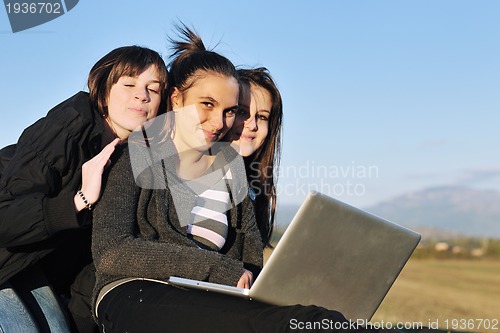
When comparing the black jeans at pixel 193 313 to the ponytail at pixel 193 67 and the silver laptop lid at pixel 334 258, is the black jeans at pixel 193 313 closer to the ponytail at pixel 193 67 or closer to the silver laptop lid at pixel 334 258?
the silver laptop lid at pixel 334 258

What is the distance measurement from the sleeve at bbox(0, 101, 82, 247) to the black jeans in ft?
1.30

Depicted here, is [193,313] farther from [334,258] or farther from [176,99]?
[176,99]

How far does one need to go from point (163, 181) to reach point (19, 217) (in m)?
0.69

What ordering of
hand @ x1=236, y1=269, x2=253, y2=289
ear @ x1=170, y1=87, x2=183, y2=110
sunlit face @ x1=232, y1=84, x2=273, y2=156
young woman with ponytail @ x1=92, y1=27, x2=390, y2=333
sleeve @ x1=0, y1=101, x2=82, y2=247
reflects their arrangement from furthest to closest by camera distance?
sunlit face @ x1=232, y1=84, x2=273, y2=156, ear @ x1=170, y1=87, x2=183, y2=110, hand @ x1=236, y1=269, x2=253, y2=289, sleeve @ x1=0, y1=101, x2=82, y2=247, young woman with ponytail @ x1=92, y1=27, x2=390, y2=333

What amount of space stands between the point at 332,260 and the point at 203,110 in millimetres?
1260

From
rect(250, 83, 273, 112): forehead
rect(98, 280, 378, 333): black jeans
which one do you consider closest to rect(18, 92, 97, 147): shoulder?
rect(98, 280, 378, 333): black jeans

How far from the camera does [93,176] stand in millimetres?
2957

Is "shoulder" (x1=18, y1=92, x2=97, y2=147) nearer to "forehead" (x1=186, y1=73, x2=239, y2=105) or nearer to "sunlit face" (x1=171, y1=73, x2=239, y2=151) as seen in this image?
"sunlit face" (x1=171, y1=73, x2=239, y2=151)

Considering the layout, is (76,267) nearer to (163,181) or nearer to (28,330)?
(28,330)

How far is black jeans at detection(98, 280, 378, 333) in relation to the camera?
7.95 ft

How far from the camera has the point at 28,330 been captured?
3113 mm

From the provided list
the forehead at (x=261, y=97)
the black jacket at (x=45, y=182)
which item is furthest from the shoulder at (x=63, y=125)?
the forehead at (x=261, y=97)

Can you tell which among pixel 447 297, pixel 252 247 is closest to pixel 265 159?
pixel 252 247

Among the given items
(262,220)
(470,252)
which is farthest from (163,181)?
(470,252)
